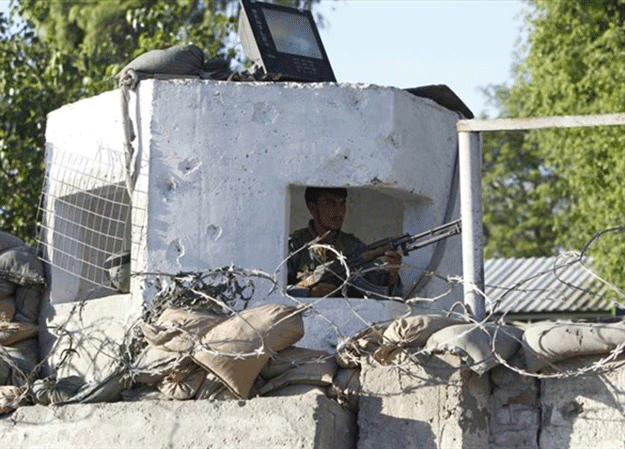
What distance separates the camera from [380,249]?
29.4 ft

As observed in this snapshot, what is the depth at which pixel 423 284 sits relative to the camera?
30.0ft

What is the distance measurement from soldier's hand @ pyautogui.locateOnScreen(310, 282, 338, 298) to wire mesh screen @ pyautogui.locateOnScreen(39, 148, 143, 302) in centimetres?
119

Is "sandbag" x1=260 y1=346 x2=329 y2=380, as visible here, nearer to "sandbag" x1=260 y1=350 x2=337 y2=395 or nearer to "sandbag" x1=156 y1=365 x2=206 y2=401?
"sandbag" x1=260 y1=350 x2=337 y2=395

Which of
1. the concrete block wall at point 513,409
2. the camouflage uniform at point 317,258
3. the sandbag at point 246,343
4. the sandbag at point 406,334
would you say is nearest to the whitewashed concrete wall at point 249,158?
the camouflage uniform at point 317,258

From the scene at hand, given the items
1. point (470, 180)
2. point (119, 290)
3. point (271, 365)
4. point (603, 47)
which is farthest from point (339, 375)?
point (603, 47)

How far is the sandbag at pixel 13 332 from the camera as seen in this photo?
9.02 m

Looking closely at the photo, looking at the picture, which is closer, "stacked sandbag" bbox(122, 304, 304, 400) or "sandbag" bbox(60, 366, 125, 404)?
"stacked sandbag" bbox(122, 304, 304, 400)

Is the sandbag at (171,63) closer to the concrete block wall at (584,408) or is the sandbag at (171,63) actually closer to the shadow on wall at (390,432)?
the shadow on wall at (390,432)

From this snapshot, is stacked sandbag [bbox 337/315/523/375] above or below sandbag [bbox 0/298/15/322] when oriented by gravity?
above

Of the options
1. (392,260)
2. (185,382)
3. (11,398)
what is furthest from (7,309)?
(392,260)

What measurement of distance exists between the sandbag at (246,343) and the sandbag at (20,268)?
1.85m

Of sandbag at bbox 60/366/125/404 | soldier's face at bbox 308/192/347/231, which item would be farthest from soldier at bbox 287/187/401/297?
sandbag at bbox 60/366/125/404

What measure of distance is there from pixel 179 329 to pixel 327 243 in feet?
5.94

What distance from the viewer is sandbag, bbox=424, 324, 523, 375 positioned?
7352 millimetres
